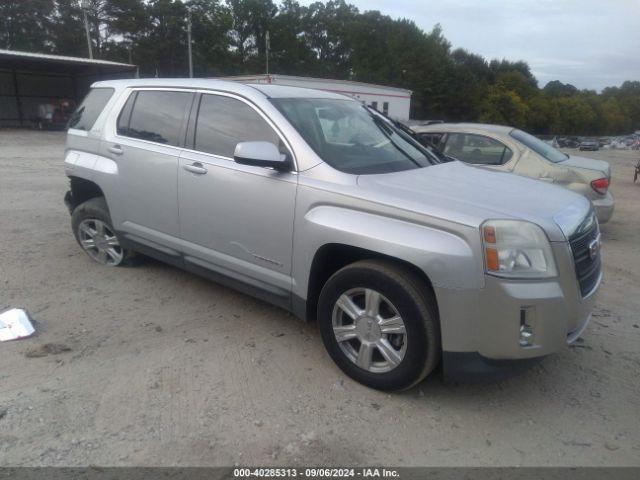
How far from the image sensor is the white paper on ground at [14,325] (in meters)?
3.79

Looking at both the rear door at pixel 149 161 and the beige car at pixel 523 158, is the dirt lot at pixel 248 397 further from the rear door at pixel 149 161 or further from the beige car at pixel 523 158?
the beige car at pixel 523 158

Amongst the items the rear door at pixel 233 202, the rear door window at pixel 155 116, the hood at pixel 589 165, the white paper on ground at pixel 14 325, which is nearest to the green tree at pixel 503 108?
the hood at pixel 589 165

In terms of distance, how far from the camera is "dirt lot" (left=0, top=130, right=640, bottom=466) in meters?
2.71

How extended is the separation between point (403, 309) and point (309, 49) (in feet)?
291

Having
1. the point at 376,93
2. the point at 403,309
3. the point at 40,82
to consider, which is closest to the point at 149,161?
the point at 403,309

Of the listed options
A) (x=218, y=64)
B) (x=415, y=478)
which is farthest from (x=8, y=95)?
(x=218, y=64)

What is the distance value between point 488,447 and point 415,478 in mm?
501

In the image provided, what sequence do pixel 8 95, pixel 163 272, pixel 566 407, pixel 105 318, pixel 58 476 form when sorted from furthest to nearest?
pixel 8 95 < pixel 163 272 < pixel 105 318 < pixel 566 407 < pixel 58 476

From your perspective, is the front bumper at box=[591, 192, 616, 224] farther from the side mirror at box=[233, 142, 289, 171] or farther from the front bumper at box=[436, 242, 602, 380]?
the side mirror at box=[233, 142, 289, 171]

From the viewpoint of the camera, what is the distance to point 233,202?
3.75 meters

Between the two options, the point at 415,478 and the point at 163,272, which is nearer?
the point at 415,478

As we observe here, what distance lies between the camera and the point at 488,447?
9.14 feet

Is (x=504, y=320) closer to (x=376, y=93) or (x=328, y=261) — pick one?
(x=328, y=261)

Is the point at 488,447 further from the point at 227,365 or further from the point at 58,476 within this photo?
the point at 58,476
